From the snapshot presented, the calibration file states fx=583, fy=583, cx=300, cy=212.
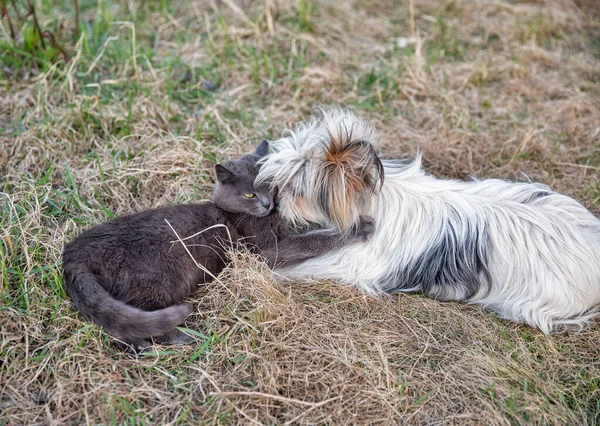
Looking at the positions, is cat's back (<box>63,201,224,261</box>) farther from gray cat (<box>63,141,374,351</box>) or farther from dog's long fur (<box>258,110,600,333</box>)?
dog's long fur (<box>258,110,600,333</box>)

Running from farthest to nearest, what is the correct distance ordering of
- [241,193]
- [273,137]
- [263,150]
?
[273,137], [263,150], [241,193]

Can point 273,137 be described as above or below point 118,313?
below

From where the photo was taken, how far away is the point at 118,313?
3.07 m

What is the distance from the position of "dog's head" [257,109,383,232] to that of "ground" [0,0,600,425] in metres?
0.47

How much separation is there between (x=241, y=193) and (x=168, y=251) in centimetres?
64

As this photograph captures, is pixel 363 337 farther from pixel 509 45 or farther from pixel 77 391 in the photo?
pixel 509 45

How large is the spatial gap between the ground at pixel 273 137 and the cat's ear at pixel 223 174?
57 cm

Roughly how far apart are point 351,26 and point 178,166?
3.14m

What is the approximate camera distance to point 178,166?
4730 millimetres

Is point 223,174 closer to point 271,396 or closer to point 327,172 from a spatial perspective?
point 327,172

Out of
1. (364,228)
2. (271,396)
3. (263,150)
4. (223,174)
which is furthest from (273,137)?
(271,396)

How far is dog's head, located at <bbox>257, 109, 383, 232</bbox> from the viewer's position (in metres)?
3.51

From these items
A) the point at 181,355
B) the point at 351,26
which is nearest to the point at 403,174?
the point at 181,355

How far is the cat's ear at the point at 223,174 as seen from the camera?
3.79 metres
